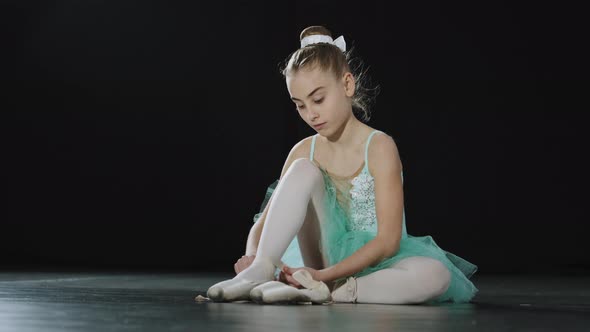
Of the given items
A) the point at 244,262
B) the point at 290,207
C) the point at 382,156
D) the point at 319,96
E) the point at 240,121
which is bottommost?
the point at 244,262

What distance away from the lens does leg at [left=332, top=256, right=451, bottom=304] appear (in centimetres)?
189

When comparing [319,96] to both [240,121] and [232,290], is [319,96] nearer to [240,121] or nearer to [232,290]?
[232,290]

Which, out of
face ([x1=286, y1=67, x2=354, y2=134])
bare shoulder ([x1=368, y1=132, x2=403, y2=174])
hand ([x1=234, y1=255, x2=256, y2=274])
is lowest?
hand ([x1=234, y1=255, x2=256, y2=274])

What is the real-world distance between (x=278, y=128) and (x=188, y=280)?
A: 67.6 inches

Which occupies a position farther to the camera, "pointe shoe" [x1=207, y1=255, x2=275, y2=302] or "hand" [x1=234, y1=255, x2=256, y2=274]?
"hand" [x1=234, y1=255, x2=256, y2=274]

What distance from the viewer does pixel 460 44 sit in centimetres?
434

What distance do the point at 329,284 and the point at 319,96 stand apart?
414mm

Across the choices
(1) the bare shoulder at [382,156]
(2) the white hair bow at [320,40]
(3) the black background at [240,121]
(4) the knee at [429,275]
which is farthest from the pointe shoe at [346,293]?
(3) the black background at [240,121]

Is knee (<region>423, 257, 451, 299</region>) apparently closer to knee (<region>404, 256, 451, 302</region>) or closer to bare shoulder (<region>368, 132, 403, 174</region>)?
knee (<region>404, 256, 451, 302</region>)

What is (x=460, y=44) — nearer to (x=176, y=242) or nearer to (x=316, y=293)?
(x=176, y=242)

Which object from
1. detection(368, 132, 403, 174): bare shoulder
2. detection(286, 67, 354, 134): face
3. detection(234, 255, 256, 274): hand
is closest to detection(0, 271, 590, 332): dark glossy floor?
detection(234, 255, 256, 274): hand

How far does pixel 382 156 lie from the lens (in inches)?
79.3

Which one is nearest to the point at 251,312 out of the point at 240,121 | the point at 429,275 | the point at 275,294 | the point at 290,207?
the point at 275,294

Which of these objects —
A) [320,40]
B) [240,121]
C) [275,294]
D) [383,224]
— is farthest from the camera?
[240,121]
